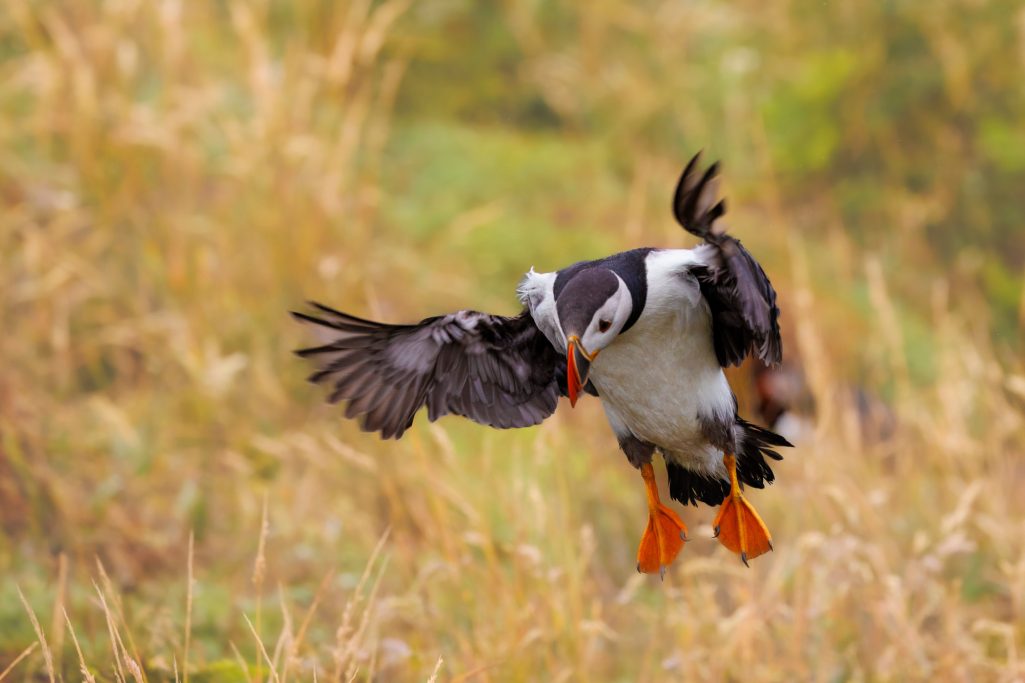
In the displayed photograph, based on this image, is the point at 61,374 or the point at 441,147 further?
the point at 441,147

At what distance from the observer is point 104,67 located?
5.42 m

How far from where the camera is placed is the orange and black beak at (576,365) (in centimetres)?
177

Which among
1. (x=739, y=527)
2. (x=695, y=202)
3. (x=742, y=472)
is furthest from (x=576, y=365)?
(x=742, y=472)

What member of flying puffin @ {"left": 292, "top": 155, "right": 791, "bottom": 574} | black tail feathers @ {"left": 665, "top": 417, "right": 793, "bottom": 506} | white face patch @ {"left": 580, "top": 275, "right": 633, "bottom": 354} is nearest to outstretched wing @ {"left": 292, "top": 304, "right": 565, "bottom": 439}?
flying puffin @ {"left": 292, "top": 155, "right": 791, "bottom": 574}

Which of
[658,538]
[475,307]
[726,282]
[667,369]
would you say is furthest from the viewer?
[475,307]

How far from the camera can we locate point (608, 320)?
73.0 inches

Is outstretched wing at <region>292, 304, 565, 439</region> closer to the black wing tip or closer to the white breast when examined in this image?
the white breast

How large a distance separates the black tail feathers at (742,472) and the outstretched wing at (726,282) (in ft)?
0.52

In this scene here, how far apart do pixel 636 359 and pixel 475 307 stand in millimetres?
3073

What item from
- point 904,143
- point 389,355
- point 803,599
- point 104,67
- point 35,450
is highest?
point 904,143

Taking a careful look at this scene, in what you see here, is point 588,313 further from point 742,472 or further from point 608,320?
point 742,472

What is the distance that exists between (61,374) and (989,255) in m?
4.43

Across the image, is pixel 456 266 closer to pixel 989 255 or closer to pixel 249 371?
pixel 249 371

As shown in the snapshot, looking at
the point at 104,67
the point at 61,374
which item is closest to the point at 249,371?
the point at 61,374
